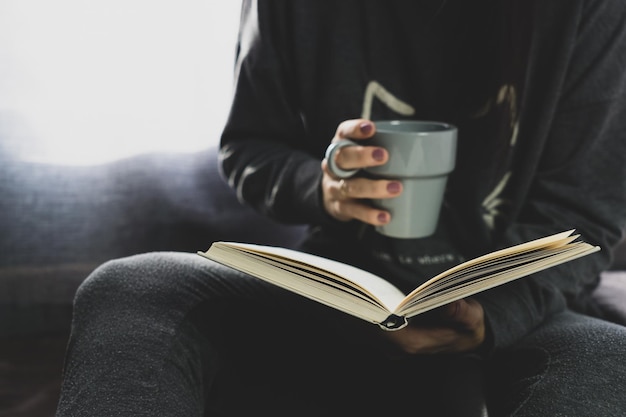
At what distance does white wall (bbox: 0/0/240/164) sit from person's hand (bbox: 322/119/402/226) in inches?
19.9

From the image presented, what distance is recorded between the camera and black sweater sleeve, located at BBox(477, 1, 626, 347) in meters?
0.80

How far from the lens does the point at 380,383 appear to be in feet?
2.40

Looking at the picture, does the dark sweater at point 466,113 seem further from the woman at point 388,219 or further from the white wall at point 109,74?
the white wall at point 109,74

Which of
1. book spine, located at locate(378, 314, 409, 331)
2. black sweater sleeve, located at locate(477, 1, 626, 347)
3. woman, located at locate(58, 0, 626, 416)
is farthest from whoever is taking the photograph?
black sweater sleeve, located at locate(477, 1, 626, 347)

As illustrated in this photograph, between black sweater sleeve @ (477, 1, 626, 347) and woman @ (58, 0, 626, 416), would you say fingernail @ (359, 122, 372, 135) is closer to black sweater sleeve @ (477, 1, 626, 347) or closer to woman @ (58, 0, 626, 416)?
woman @ (58, 0, 626, 416)

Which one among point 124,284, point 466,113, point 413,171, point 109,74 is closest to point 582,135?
point 466,113

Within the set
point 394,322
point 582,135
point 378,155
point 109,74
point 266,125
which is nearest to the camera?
A: point 394,322

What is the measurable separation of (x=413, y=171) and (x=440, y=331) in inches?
6.4

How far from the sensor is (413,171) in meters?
0.67

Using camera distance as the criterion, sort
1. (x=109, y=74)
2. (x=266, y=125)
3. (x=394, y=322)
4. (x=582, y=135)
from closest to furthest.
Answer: (x=394, y=322), (x=582, y=135), (x=266, y=125), (x=109, y=74)

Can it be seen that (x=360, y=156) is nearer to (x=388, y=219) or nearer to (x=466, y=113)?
(x=388, y=219)

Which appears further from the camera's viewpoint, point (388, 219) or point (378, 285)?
point (388, 219)

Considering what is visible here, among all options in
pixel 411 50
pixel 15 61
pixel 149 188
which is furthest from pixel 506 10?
pixel 15 61

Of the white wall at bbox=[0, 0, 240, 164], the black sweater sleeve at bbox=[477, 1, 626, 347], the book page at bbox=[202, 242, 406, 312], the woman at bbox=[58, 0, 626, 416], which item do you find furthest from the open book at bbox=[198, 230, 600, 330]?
the white wall at bbox=[0, 0, 240, 164]
